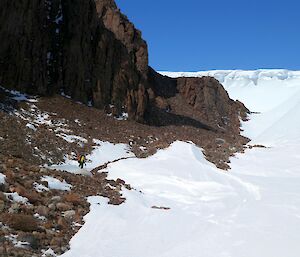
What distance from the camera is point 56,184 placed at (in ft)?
39.8

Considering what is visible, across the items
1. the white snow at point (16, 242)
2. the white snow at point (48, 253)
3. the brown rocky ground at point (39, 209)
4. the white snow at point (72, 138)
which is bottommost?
the white snow at point (48, 253)

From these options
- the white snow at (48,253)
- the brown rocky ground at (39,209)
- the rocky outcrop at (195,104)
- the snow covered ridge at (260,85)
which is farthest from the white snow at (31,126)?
the snow covered ridge at (260,85)

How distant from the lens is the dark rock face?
1188 inches

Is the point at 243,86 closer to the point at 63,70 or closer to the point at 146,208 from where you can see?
the point at 63,70

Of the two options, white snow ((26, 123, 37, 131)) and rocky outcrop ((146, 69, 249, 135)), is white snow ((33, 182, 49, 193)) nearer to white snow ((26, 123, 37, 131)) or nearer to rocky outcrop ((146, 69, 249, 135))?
white snow ((26, 123, 37, 131))

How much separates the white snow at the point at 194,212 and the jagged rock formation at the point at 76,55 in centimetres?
→ 1461

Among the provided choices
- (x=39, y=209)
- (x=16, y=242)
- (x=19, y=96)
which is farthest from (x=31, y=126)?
(x=16, y=242)

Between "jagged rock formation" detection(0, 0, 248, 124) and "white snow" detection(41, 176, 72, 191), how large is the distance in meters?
19.0

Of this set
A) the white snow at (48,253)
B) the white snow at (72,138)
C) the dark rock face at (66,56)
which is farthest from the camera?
the dark rock face at (66,56)

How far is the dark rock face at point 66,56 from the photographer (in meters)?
30.2

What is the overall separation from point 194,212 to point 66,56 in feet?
84.6

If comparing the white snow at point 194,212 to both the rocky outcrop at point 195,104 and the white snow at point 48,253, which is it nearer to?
the white snow at point 48,253

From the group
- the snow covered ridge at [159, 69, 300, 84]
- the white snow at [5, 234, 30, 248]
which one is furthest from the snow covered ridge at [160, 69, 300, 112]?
the white snow at [5, 234, 30, 248]

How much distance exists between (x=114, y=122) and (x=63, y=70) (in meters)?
6.26
